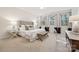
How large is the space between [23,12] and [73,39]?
29.7 inches

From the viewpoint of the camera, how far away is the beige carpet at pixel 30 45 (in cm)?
148

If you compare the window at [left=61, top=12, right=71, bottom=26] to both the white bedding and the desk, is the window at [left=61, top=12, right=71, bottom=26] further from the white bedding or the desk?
the white bedding

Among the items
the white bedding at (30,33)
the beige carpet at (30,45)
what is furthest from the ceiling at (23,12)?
the beige carpet at (30,45)

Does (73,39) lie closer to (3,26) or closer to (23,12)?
(23,12)

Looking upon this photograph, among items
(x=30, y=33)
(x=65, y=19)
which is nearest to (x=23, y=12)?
(x=30, y=33)

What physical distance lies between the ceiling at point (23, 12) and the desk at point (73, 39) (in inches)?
13.7

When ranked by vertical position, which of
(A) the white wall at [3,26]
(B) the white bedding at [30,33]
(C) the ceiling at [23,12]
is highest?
(C) the ceiling at [23,12]

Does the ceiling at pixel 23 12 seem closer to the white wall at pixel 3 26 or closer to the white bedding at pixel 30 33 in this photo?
the white wall at pixel 3 26

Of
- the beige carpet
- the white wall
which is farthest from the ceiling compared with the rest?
the beige carpet

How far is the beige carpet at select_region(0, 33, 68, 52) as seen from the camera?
148cm

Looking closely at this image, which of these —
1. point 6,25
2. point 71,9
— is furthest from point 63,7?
point 6,25

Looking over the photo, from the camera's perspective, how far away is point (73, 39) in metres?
1.46

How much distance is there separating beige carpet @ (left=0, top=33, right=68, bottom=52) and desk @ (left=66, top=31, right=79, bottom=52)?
0.34 ft

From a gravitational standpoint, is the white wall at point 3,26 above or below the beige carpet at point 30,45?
above
